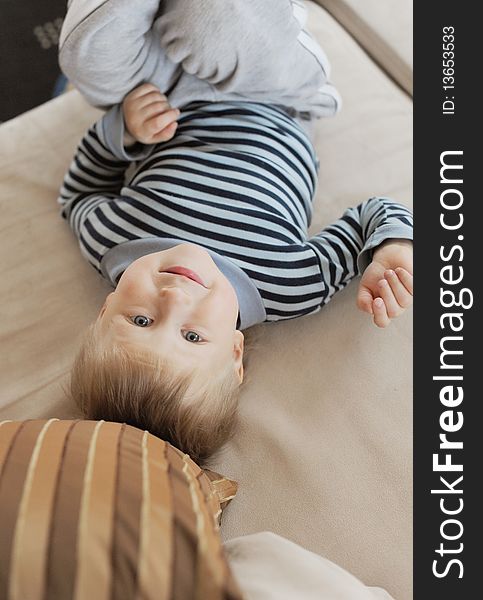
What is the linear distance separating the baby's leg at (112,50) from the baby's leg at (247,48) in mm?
33

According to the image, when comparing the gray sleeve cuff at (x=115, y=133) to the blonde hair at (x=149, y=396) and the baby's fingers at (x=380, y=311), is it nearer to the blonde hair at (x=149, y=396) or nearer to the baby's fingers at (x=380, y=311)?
the blonde hair at (x=149, y=396)

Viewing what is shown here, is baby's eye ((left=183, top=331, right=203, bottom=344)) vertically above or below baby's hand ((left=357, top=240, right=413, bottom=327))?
below

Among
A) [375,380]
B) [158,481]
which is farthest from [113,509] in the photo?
[375,380]

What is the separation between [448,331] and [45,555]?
0.59 meters

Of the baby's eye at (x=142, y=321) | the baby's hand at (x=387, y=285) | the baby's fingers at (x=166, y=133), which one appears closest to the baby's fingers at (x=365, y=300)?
the baby's hand at (x=387, y=285)

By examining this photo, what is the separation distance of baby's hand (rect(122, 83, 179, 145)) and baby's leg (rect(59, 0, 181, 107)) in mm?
16

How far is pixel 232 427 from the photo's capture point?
95 cm

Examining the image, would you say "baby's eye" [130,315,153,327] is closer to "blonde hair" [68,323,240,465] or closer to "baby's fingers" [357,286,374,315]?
"blonde hair" [68,323,240,465]

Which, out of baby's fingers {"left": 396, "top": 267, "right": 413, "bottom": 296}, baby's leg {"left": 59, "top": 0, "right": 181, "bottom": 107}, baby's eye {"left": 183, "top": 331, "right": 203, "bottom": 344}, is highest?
baby's leg {"left": 59, "top": 0, "right": 181, "bottom": 107}

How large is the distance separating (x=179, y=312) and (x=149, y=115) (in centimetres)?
35

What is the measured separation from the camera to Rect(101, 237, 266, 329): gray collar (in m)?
0.97

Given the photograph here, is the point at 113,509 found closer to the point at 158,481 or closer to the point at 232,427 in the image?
the point at 158,481

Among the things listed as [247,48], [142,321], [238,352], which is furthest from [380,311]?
[247,48]

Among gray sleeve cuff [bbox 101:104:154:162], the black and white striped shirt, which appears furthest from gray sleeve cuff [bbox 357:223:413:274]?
gray sleeve cuff [bbox 101:104:154:162]
